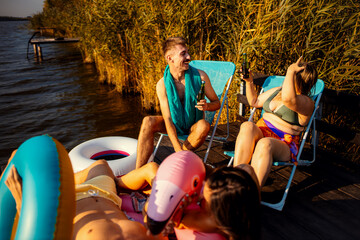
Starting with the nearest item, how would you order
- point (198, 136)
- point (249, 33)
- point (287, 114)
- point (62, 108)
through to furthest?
point (287, 114) < point (198, 136) < point (249, 33) < point (62, 108)

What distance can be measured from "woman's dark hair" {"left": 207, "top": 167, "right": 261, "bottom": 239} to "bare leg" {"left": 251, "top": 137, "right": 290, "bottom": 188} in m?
1.10

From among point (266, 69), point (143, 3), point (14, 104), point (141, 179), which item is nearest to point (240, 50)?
point (266, 69)

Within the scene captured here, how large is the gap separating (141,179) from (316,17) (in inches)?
122

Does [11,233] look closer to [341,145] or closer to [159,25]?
[341,145]

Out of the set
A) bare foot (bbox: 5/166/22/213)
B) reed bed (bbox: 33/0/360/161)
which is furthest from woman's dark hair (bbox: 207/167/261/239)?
reed bed (bbox: 33/0/360/161)

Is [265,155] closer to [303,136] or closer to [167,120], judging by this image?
[303,136]

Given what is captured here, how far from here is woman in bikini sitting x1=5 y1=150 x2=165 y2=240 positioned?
4.43 ft

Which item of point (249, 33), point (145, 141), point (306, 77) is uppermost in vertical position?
point (249, 33)

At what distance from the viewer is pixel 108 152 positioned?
3.61 metres

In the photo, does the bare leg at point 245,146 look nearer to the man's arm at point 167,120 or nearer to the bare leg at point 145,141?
the man's arm at point 167,120

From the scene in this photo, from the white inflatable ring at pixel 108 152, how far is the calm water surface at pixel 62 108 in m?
2.95

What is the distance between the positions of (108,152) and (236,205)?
2.67 meters

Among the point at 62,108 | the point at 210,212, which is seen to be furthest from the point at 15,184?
the point at 62,108

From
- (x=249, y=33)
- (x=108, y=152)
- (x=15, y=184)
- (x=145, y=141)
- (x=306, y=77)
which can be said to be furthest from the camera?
(x=249, y=33)
